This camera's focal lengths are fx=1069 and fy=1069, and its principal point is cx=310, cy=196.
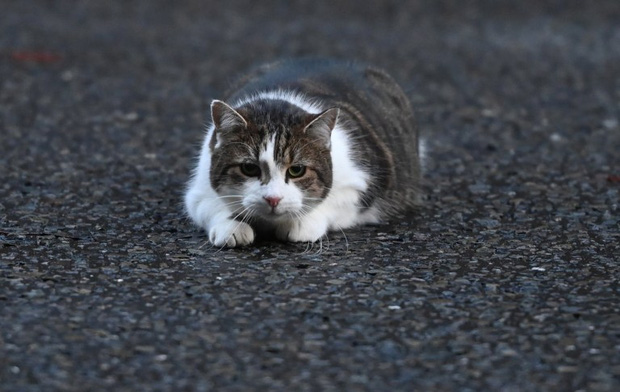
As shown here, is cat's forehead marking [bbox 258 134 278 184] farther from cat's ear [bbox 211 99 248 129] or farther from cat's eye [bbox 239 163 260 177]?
cat's ear [bbox 211 99 248 129]

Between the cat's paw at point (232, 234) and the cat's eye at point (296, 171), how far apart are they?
11.7 inches

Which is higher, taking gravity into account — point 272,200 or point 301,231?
point 272,200

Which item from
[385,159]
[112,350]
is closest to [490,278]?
[385,159]

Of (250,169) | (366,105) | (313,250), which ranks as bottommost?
(313,250)

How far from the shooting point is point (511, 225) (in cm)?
502

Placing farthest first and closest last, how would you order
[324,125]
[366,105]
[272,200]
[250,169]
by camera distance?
[366,105] → [324,125] → [250,169] → [272,200]

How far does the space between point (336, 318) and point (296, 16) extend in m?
7.77

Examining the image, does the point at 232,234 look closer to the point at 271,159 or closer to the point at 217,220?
the point at 217,220

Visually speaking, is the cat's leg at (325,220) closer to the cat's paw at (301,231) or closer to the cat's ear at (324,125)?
the cat's paw at (301,231)

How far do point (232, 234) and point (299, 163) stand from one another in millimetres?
413

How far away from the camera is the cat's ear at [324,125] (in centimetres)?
452

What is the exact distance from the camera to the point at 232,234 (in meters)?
4.51

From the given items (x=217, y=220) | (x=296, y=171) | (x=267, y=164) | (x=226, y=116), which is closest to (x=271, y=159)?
(x=267, y=164)

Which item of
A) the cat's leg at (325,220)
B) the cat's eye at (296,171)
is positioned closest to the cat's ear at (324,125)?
the cat's eye at (296,171)
